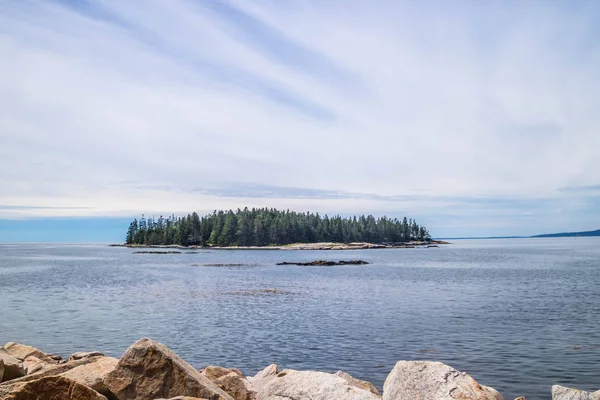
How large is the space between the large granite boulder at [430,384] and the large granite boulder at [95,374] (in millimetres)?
5865

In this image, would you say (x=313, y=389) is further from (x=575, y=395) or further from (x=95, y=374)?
(x=575, y=395)

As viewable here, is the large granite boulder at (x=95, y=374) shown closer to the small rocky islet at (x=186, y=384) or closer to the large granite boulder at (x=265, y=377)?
the small rocky islet at (x=186, y=384)

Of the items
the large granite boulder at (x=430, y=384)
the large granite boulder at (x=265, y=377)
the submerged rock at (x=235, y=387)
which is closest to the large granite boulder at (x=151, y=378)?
the submerged rock at (x=235, y=387)

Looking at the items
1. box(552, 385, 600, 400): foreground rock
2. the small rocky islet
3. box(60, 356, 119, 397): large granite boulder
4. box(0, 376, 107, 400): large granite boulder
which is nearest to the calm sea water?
box(552, 385, 600, 400): foreground rock

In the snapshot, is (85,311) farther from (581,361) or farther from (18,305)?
(581,361)

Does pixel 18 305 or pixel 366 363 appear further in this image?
pixel 18 305

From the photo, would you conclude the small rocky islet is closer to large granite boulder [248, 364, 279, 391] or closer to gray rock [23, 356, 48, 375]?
large granite boulder [248, 364, 279, 391]

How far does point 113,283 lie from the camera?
65438mm

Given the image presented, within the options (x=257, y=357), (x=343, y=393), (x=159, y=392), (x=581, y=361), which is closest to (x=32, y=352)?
(x=159, y=392)

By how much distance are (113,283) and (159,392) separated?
5866cm

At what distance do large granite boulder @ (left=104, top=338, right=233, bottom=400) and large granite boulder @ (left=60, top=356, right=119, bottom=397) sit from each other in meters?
0.20

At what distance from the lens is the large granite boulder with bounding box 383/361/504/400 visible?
9.00 meters

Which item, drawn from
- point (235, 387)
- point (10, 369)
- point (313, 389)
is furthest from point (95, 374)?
point (313, 389)

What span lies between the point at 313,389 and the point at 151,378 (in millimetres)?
3452
